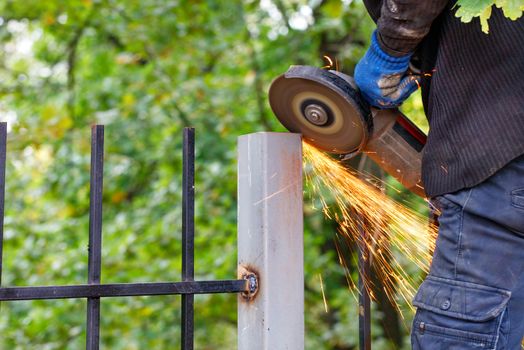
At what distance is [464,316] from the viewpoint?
4.87 ft

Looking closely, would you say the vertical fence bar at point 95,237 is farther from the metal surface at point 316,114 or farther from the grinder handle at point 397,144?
the grinder handle at point 397,144

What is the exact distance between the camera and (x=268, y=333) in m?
1.81

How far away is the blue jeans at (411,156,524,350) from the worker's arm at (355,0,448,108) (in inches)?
14.1

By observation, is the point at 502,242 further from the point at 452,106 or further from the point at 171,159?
the point at 171,159

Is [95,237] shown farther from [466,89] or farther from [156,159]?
[156,159]

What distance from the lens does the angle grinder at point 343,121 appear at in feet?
5.86

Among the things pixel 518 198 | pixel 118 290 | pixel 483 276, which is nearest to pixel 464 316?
pixel 483 276

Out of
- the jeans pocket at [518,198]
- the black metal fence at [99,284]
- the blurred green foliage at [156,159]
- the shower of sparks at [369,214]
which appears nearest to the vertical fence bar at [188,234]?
the black metal fence at [99,284]

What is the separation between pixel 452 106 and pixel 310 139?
470mm

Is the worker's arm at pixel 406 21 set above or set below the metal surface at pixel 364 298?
above

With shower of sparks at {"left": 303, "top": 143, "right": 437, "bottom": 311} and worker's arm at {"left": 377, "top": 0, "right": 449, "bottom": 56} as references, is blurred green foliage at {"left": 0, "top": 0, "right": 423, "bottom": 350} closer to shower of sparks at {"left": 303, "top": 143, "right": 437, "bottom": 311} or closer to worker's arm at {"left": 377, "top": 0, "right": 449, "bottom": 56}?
shower of sparks at {"left": 303, "top": 143, "right": 437, "bottom": 311}

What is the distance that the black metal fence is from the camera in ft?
5.20

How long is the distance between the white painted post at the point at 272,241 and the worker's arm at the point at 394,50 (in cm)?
26

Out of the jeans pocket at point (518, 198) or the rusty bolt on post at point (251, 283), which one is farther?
the rusty bolt on post at point (251, 283)
